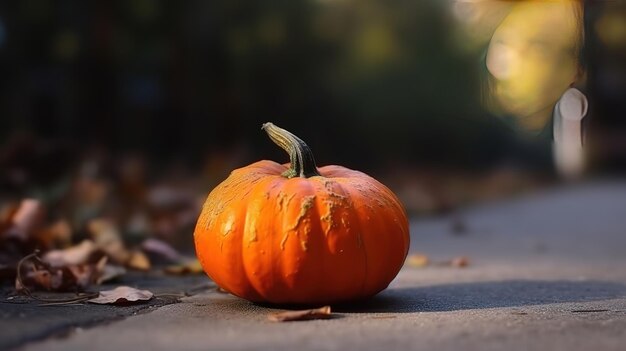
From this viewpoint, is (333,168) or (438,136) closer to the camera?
(333,168)

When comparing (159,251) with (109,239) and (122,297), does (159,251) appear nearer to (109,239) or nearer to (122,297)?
(109,239)

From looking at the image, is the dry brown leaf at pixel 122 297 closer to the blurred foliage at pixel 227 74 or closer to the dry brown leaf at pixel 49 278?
the dry brown leaf at pixel 49 278

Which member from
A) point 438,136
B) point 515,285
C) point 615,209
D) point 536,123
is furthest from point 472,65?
point 515,285

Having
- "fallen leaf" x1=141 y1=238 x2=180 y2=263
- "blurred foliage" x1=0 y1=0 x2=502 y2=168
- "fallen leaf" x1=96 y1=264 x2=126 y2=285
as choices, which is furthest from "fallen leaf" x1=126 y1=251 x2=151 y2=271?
"blurred foliage" x1=0 y1=0 x2=502 y2=168

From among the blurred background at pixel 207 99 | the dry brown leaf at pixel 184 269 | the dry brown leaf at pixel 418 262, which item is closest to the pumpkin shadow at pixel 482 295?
the dry brown leaf at pixel 418 262

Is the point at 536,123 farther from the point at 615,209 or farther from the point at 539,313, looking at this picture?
the point at 539,313

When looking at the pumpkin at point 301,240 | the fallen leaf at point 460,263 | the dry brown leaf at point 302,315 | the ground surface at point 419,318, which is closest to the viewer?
the ground surface at point 419,318
